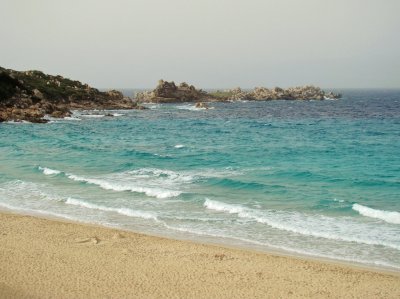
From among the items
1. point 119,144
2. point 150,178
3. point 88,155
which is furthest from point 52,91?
point 150,178

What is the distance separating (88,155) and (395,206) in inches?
944

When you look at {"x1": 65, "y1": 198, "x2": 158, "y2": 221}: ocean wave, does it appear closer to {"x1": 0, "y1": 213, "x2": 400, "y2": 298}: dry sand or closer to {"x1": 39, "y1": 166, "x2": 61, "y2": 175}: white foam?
{"x1": 0, "y1": 213, "x2": 400, "y2": 298}: dry sand

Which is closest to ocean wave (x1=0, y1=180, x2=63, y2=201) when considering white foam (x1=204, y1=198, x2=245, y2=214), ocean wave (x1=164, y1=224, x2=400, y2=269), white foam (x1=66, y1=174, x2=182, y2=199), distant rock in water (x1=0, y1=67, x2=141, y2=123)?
white foam (x1=66, y1=174, x2=182, y2=199)

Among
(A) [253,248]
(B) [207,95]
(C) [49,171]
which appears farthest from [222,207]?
(B) [207,95]

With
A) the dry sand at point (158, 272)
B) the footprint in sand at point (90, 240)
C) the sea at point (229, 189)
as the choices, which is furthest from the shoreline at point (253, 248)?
the footprint in sand at point (90, 240)

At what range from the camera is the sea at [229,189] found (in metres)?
16.0

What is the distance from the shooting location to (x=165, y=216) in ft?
60.7

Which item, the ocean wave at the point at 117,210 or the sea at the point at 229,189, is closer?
the sea at the point at 229,189

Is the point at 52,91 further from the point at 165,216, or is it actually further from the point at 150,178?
the point at 165,216

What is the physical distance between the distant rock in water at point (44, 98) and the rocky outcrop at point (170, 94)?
2858cm

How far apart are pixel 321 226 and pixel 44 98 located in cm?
7703

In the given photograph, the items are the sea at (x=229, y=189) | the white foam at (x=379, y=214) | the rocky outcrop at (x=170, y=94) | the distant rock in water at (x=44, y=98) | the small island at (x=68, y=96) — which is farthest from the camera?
the rocky outcrop at (x=170, y=94)

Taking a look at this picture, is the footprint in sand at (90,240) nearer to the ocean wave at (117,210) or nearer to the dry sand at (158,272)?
the dry sand at (158,272)

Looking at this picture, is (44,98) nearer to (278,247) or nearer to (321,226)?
(321,226)
